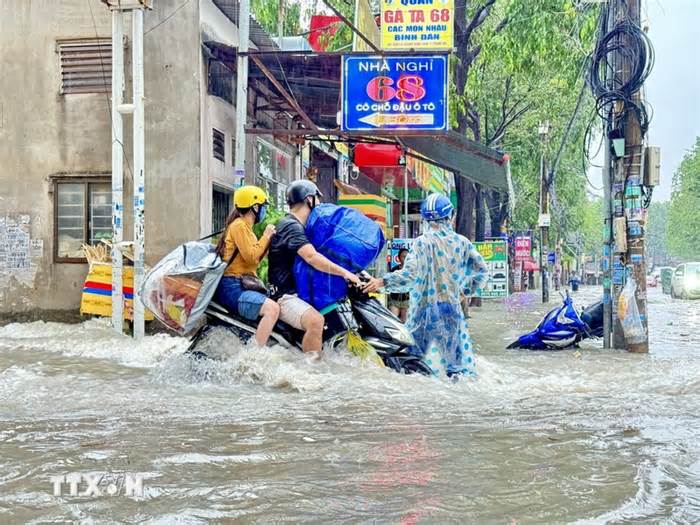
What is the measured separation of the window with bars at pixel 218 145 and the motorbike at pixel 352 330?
579 centimetres

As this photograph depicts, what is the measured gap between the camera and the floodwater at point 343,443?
3078 millimetres

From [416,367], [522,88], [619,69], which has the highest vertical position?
[522,88]

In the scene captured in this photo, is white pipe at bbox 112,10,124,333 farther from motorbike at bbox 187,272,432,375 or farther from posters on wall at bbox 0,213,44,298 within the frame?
motorbike at bbox 187,272,432,375

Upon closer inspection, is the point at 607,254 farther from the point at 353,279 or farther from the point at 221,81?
the point at 221,81

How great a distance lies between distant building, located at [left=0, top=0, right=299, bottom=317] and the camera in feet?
34.8

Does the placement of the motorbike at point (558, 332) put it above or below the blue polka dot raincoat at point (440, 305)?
below

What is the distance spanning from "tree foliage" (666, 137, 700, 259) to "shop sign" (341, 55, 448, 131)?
50969 mm

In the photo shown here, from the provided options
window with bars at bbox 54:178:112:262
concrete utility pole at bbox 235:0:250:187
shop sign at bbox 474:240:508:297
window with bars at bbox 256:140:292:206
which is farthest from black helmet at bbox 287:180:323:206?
shop sign at bbox 474:240:508:297

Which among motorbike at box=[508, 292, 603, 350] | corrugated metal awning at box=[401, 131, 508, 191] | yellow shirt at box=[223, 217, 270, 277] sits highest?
corrugated metal awning at box=[401, 131, 508, 191]

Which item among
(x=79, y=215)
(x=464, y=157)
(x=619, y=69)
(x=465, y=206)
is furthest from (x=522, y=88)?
(x=79, y=215)

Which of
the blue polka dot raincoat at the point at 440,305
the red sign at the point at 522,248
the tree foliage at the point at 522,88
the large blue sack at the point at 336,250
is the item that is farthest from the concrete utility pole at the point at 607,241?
the red sign at the point at 522,248

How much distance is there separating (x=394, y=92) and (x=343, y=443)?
7.36m

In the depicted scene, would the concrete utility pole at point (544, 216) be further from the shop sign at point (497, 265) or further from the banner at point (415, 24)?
the banner at point (415, 24)

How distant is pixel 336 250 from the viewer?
590 centimetres
